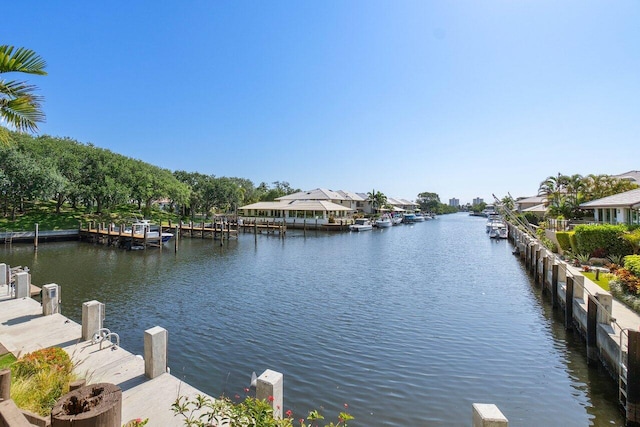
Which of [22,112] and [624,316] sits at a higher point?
[22,112]

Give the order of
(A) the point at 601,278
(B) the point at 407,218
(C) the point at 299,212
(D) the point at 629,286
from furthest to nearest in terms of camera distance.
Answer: (B) the point at 407,218 < (C) the point at 299,212 < (A) the point at 601,278 < (D) the point at 629,286

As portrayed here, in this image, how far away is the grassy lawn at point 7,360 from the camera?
23.3ft

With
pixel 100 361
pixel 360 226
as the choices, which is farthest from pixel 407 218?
pixel 100 361

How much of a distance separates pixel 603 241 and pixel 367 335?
17.4 m

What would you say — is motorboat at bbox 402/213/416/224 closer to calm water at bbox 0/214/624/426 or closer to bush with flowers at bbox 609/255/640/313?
calm water at bbox 0/214/624/426

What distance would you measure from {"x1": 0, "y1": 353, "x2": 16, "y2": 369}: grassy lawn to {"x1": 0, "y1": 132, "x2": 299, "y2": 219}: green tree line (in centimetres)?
2752

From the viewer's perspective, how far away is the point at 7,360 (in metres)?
7.38

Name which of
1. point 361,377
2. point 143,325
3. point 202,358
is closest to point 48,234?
point 143,325

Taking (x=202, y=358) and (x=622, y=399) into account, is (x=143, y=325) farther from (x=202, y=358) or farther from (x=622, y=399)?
(x=622, y=399)

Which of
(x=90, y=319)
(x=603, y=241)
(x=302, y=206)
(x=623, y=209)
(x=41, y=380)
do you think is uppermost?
(x=302, y=206)

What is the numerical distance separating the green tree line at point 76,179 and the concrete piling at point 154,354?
97.5ft

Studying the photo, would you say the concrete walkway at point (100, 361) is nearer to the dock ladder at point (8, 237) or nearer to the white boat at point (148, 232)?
the white boat at point (148, 232)

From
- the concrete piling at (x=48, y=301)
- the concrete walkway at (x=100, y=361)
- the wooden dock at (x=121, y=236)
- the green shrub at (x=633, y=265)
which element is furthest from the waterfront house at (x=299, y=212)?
the concrete walkway at (x=100, y=361)

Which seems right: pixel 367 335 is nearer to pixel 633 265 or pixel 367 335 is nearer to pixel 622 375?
pixel 622 375
